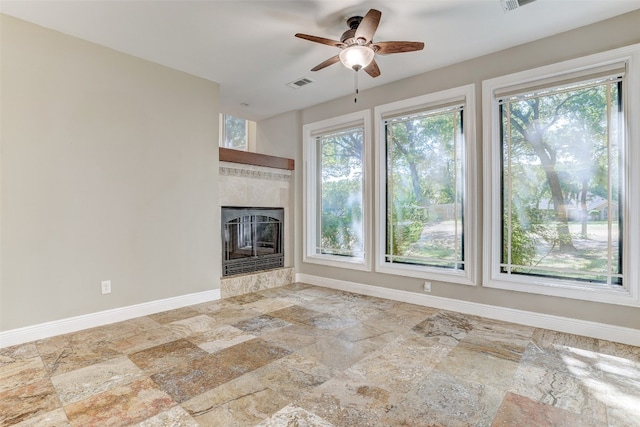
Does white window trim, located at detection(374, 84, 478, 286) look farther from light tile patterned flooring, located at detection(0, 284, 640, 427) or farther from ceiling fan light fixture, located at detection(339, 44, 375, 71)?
ceiling fan light fixture, located at detection(339, 44, 375, 71)

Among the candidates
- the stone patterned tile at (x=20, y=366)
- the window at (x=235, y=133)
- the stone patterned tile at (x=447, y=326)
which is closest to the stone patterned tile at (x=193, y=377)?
the stone patterned tile at (x=20, y=366)

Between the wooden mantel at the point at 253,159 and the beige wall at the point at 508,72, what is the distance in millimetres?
1156

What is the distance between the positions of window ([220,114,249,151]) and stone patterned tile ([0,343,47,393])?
14.6 ft

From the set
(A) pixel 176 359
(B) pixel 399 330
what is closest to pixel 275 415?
(A) pixel 176 359

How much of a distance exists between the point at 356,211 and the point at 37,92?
3.72 meters

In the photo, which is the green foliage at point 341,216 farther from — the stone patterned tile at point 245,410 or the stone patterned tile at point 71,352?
the stone patterned tile at point 71,352

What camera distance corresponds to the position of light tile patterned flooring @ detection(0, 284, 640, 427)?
176 centimetres

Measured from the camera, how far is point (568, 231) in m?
3.04

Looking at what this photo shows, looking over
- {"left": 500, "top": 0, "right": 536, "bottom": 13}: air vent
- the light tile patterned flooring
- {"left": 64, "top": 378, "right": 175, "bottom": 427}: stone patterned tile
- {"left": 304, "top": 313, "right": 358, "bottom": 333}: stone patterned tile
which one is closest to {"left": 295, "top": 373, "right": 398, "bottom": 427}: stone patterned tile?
the light tile patterned flooring

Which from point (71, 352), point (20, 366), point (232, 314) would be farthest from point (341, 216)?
point (20, 366)

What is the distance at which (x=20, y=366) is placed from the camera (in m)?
2.34

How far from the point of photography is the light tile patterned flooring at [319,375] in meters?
1.76

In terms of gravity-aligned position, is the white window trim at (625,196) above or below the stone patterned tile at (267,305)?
above

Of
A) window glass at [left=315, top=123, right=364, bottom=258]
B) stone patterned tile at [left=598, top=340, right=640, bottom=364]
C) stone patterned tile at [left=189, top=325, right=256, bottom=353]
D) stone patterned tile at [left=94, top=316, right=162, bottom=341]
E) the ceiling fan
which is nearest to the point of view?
stone patterned tile at [left=598, top=340, right=640, bottom=364]
